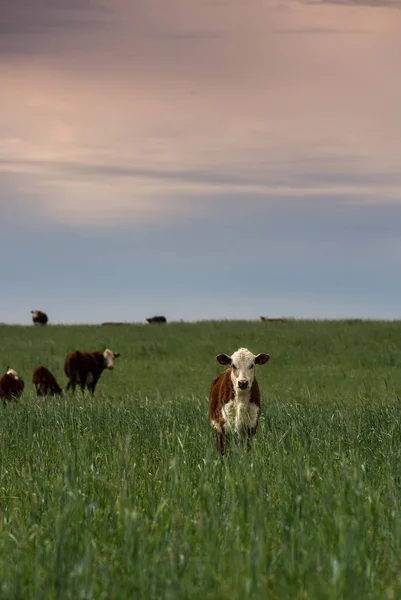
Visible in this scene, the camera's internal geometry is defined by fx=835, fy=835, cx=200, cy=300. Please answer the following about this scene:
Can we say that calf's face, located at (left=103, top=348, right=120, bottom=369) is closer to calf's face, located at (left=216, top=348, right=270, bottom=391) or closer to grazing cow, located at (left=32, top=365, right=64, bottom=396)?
grazing cow, located at (left=32, top=365, right=64, bottom=396)

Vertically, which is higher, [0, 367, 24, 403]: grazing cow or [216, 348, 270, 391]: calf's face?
[216, 348, 270, 391]: calf's face

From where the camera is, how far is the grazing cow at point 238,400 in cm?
977

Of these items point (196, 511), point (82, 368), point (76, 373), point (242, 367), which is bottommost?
point (196, 511)

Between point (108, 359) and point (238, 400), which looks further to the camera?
point (108, 359)

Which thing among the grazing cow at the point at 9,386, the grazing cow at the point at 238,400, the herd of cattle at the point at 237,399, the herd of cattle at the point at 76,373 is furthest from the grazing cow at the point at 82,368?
the grazing cow at the point at 238,400

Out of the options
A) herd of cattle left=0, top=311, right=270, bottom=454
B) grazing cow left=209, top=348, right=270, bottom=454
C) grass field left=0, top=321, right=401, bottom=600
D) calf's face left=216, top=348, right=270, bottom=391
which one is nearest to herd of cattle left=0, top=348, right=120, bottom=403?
grass field left=0, top=321, right=401, bottom=600

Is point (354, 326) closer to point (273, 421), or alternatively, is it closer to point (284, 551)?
point (273, 421)

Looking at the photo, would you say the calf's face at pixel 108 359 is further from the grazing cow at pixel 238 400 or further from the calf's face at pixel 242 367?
the calf's face at pixel 242 367

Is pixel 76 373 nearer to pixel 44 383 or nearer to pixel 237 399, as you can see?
pixel 44 383

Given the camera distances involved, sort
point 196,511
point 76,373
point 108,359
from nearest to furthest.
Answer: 1. point 196,511
2. point 76,373
3. point 108,359

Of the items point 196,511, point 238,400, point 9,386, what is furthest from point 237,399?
point 9,386

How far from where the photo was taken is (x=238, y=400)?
32.5ft

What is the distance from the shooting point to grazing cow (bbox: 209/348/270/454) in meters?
9.77

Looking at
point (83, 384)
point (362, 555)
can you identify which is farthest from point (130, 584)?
point (83, 384)
